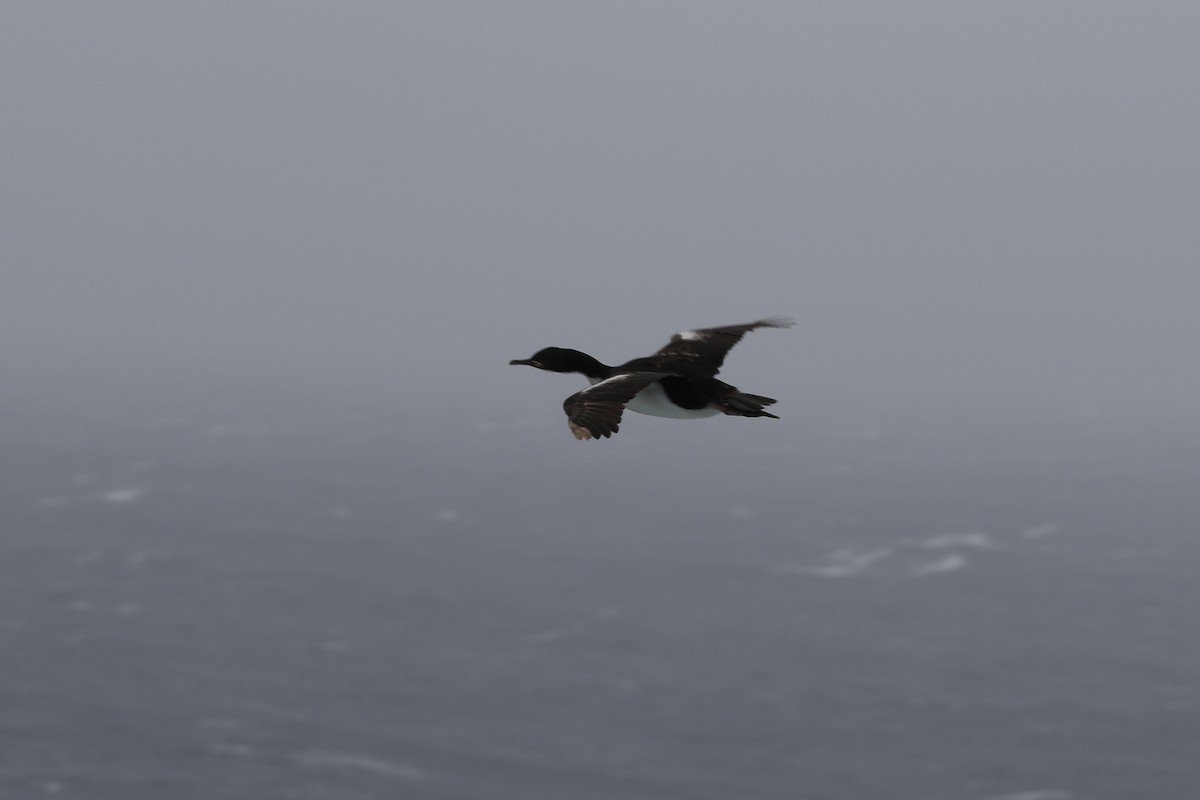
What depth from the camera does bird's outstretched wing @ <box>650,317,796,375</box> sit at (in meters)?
33.3

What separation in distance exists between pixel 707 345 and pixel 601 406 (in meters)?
9.25

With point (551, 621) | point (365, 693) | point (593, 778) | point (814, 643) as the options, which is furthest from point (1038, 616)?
point (365, 693)

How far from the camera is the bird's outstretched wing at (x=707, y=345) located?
1310 inches

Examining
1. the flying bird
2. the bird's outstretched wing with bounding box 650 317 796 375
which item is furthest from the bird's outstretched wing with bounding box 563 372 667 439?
the bird's outstretched wing with bounding box 650 317 796 375

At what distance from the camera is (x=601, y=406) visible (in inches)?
1020

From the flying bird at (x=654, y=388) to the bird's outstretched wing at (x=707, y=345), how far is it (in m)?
0.04

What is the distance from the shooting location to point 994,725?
148 metres

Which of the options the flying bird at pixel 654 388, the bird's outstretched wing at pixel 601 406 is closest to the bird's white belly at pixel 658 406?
the flying bird at pixel 654 388

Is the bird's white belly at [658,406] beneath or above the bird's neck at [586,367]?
beneath

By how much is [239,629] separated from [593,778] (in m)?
55.4

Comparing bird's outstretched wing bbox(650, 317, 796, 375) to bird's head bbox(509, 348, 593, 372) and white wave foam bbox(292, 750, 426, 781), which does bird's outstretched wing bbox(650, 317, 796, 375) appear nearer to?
bird's head bbox(509, 348, 593, 372)

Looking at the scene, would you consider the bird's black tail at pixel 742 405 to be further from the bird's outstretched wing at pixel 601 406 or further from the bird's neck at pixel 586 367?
the bird's outstretched wing at pixel 601 406

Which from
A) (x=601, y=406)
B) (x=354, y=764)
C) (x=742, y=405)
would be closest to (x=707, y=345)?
(x=742, y=405)

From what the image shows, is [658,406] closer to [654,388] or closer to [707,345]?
[654,388]
